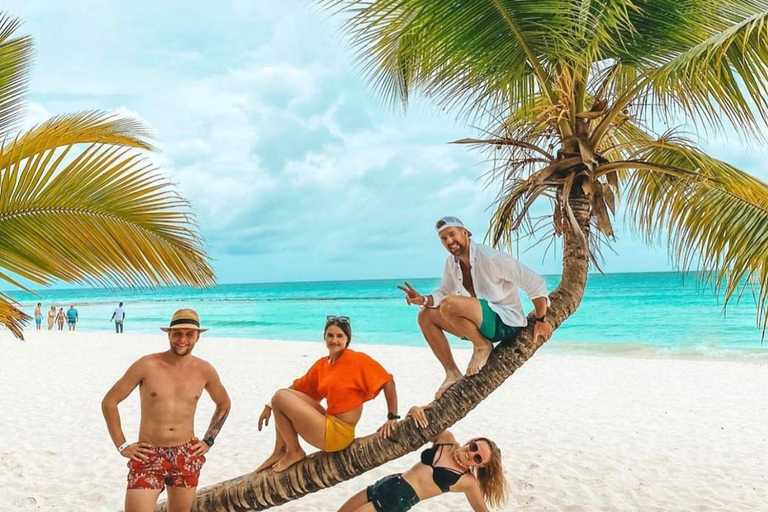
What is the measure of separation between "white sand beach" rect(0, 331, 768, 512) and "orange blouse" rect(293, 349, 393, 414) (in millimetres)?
2628

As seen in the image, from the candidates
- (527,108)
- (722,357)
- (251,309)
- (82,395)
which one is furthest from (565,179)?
(251,309)

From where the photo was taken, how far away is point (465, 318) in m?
4.54

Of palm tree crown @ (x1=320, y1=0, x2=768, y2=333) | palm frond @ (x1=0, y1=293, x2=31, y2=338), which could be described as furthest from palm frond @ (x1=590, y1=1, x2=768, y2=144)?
palm frond @ (x1=0, y1=293, x2=31, y2=338)

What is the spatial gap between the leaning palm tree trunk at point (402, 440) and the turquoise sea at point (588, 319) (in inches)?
875

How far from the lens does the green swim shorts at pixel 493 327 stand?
4598mm

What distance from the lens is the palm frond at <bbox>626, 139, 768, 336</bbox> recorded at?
5.39 metres

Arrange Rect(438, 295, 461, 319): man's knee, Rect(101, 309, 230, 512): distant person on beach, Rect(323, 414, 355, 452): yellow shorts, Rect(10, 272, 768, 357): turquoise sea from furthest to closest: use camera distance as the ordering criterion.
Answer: Rect(10, 272, 768, 357): turquoise sea
Rect(323, 414, 355, 452): yellow shorts
Rect(438, 295, 461, 319): man's knee
Rect(101, 309, 230, 512): distant person on beach

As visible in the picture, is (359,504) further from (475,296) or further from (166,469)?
(475,296)

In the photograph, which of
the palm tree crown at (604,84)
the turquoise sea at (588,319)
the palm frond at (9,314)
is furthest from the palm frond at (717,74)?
the turquoise sea at (588,319)

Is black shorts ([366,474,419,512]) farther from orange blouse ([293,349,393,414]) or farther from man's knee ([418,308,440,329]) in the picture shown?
man's knee ([418,308,440,329])

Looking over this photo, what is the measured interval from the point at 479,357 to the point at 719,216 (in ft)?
8.22

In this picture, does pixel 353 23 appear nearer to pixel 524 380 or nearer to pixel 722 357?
pixel 524 380

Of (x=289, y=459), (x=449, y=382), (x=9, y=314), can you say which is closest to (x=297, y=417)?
(x=289, y=459)

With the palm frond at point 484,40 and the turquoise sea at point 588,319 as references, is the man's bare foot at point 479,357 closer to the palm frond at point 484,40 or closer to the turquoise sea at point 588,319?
the palm frond at point 484,40
